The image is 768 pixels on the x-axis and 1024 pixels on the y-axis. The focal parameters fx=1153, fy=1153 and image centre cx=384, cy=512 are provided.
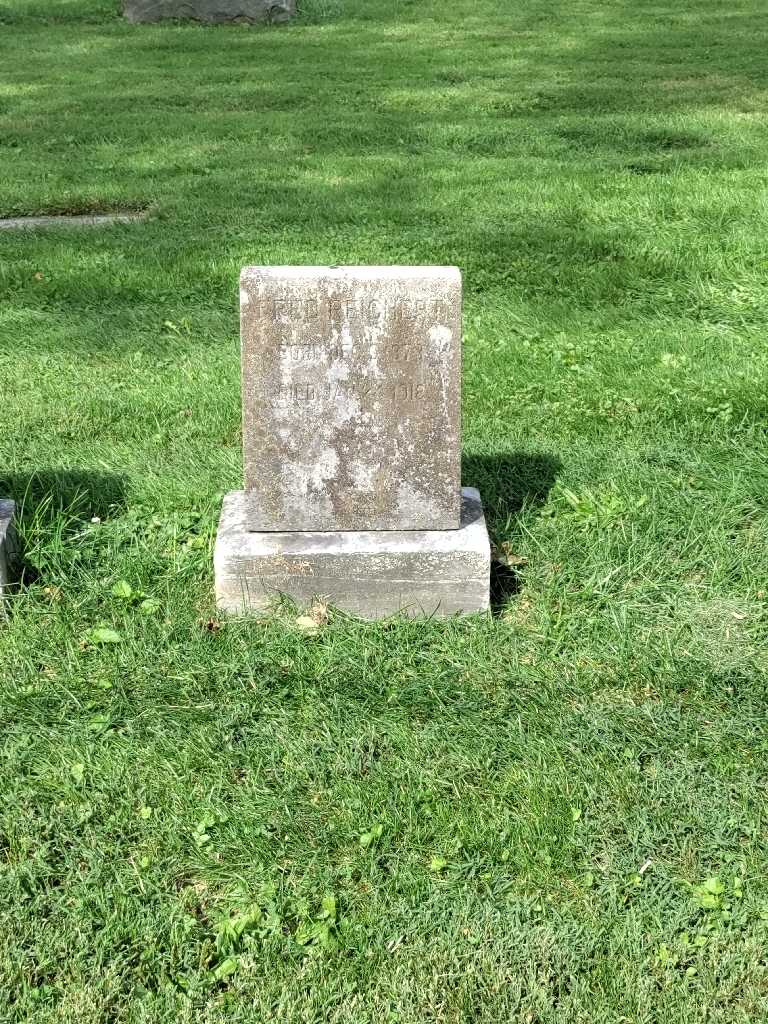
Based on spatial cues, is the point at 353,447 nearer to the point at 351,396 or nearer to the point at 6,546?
the point at 351,396

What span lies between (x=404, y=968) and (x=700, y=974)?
643 millimetres

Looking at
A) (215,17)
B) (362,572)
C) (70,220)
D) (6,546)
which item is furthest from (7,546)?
(215,17)

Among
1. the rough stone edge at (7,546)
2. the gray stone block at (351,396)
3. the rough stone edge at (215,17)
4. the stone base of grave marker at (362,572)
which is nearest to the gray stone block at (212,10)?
the rough stone edge at (215,17)

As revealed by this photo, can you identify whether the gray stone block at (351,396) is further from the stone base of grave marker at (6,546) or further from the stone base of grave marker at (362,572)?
the stone base of grave marker at (6,546)

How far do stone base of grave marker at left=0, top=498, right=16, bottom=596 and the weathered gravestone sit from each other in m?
0.69

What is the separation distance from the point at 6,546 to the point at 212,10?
13.7 meters

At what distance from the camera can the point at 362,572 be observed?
11.9ft

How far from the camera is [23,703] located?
329 centimetres

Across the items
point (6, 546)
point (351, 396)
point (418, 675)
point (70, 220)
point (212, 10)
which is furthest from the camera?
point (212, 10)

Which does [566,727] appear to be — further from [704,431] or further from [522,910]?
[704,431]

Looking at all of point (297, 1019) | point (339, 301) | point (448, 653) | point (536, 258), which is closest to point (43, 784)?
point (297, 1019)

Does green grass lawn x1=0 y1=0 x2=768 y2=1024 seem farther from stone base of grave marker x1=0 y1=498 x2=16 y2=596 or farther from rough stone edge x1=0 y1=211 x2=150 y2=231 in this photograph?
rough stone edge x1=0 y1=211 x2=150 y2=231

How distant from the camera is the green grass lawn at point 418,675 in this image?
2557mm

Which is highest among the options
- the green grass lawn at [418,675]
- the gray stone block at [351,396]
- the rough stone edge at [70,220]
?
the gray stone block at [351,396]
